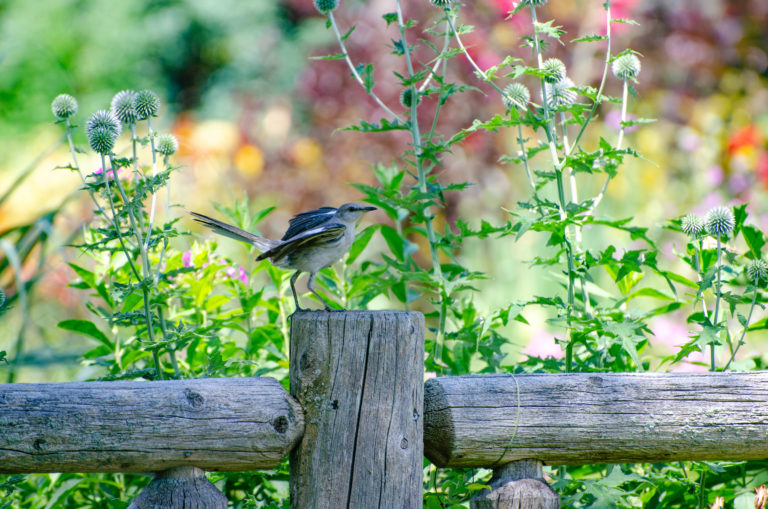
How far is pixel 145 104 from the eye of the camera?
2.59 metres

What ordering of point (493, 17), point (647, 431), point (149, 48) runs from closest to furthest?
1. point (647, 431)
2. point (493, 17)
3. point (149, 48)

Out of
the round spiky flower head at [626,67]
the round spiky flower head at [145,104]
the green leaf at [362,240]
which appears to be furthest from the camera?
the green leaf at [362,240]

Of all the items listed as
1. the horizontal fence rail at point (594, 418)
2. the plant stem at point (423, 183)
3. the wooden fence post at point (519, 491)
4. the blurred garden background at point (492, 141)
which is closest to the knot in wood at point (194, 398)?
the horizontal fence rail at point (594, 418)

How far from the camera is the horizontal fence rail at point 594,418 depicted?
2197 millimetres

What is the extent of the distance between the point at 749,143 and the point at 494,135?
7.73ft

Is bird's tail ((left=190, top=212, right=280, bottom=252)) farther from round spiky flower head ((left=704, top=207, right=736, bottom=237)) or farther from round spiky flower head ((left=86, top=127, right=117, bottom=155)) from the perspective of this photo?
round spiky flower head ((left=704, top=207, right=736, bottom=237))

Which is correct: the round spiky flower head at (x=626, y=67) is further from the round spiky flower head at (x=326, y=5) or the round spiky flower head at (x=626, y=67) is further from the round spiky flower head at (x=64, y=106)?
the round spiky flower head at (x=64, y=106)

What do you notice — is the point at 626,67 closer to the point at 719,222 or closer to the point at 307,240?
the point at 719,222

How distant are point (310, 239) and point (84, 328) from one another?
0.95m

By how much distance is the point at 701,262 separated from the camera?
2695 mm

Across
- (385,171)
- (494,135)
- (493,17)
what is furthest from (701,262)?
(493,17)

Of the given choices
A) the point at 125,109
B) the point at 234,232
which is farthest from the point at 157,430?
the point at 125,109

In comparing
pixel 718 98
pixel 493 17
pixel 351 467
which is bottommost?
pixel 351 467

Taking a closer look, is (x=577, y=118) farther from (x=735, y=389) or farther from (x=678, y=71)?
(x=678, y=71)
